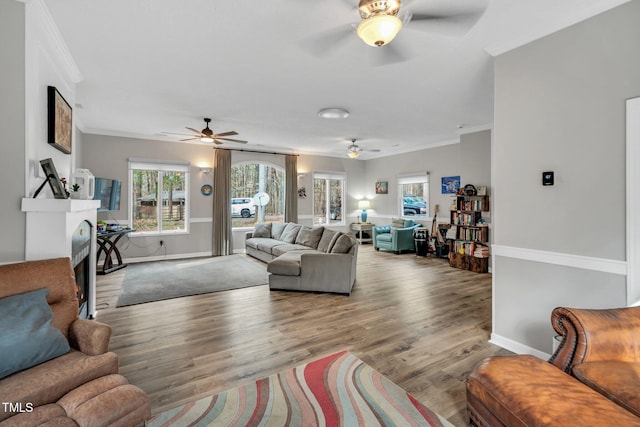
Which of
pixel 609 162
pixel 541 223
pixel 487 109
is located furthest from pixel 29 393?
pixel 487 109

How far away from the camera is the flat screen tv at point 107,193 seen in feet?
Result: 18.6

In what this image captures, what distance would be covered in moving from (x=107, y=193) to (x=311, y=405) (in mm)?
5849

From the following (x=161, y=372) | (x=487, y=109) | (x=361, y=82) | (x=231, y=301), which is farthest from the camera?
(x=487, y=109)

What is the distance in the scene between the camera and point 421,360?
252 centimetres

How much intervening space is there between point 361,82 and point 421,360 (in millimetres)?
3066

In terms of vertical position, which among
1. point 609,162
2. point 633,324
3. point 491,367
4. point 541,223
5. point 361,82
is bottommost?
point 491,367

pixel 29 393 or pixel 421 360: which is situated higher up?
pixel 29 393

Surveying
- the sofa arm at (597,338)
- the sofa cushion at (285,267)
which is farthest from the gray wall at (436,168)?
the sofa arm at (597,338)

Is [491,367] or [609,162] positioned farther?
[609,162]

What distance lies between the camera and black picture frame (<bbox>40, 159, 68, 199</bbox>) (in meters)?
2.32

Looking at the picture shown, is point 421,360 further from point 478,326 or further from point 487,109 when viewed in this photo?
point 487,109

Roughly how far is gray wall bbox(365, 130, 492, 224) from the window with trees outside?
3008mm

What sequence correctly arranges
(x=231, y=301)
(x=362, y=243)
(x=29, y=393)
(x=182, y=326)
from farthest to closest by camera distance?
(x=362, y=243) → (x=231, y=301) → (x=182, y=326) → (x=29, y=393)

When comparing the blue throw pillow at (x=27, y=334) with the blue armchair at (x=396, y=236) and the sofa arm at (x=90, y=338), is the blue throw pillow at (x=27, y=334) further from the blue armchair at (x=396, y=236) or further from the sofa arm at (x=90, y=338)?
the blue armchair at (x=396, y=236)
